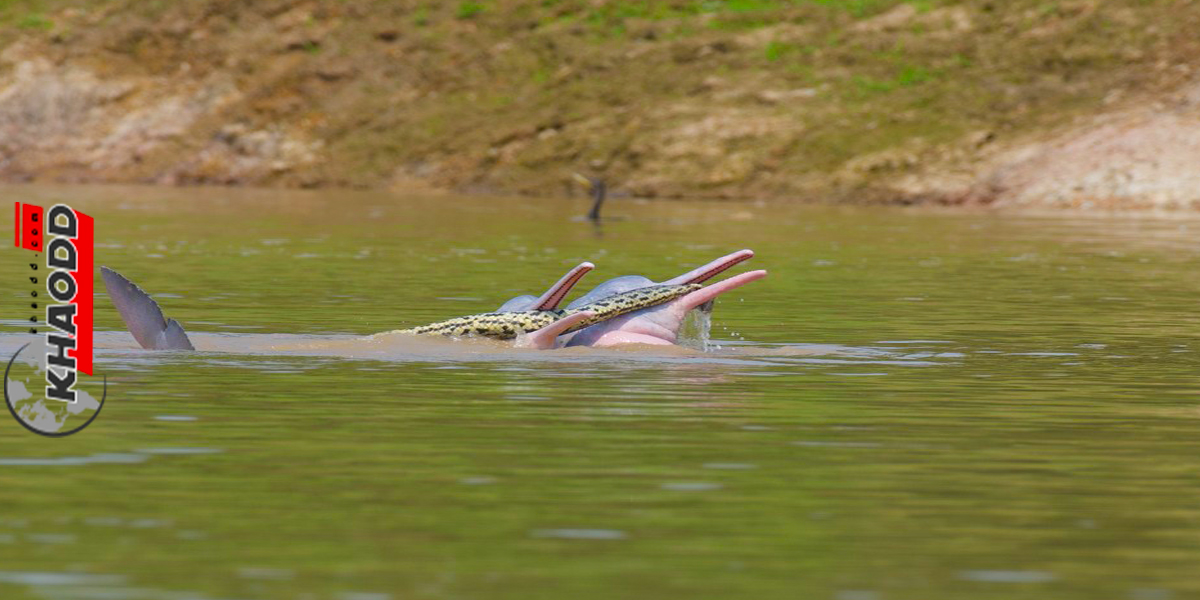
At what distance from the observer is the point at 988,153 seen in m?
72.4

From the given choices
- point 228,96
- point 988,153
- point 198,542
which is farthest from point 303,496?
point 228,96

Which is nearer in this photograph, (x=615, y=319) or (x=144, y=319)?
(x=144, y=319)

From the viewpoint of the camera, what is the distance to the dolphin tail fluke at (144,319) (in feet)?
56.6

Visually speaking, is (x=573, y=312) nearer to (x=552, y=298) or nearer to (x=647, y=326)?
(x=552, y=298)

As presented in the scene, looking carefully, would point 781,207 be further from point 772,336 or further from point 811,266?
point 772,336

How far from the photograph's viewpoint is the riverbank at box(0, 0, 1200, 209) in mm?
72375

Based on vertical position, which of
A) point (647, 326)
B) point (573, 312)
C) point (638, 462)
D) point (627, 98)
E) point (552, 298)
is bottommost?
point (638, 462)

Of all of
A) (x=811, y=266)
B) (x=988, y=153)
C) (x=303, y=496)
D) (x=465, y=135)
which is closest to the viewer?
(x=303, y=496)

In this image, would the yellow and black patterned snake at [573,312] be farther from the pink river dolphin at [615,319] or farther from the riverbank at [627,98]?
the riverbank at [627,98]

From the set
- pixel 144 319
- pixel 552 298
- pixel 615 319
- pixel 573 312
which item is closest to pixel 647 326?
pixel 615 319

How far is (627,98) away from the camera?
82.1 metres

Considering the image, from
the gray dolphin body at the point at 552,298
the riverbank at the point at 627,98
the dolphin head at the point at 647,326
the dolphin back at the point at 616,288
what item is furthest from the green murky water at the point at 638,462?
the riverbank at the point at 627,98

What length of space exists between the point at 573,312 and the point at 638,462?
6.65m

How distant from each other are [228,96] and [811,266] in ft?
190
